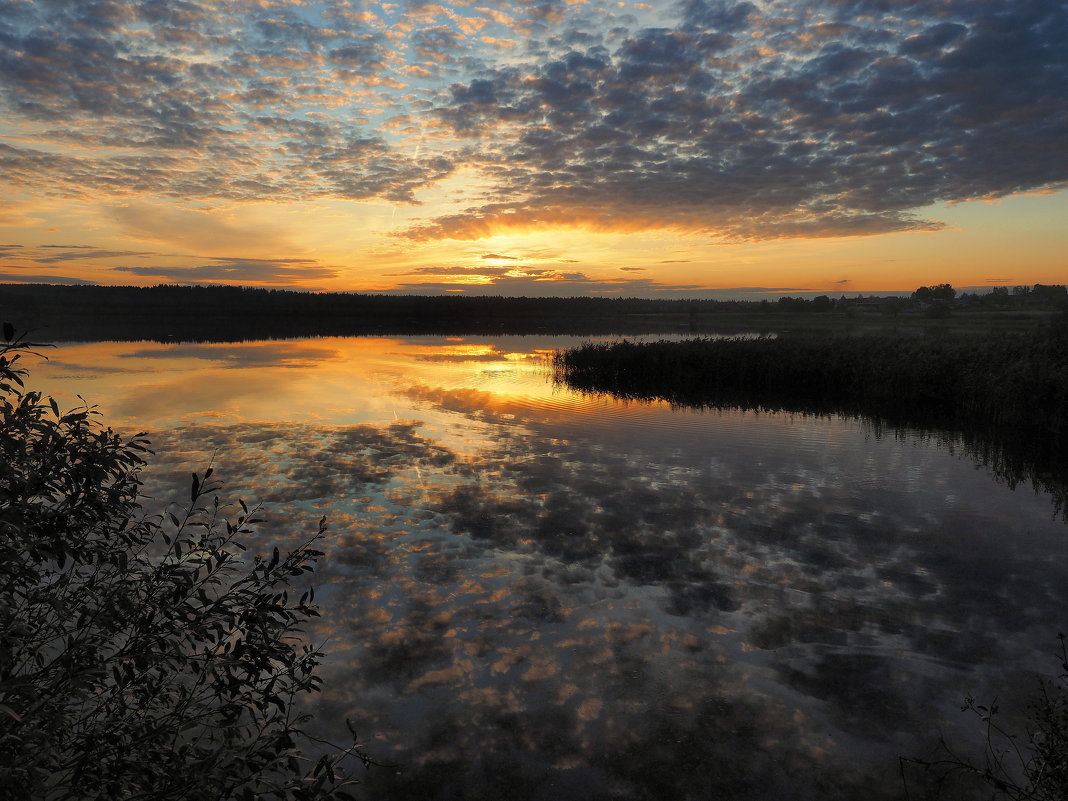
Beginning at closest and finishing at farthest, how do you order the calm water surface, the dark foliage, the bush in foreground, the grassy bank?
1. the bush in foreground
2. the dark foliage
3. the calm water surface
4. the grassy bank

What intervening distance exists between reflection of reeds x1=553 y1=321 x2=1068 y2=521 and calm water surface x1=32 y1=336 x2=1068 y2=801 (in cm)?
295

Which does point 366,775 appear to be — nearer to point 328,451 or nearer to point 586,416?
point 328,451

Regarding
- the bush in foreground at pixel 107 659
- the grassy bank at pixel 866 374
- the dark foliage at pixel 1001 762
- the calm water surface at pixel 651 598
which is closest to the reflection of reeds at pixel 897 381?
the grassy bank at pixel 866 374

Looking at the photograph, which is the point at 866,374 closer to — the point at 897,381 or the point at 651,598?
the point at 897,381

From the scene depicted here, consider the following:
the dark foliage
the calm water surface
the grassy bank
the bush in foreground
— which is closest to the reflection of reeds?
the grassy bank

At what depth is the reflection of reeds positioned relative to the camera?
20.8 metres

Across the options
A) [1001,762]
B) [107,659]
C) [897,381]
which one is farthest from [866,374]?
[107,659]

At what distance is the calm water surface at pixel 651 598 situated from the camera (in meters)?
5.96

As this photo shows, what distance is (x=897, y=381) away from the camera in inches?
1148

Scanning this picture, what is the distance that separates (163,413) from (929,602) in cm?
2347

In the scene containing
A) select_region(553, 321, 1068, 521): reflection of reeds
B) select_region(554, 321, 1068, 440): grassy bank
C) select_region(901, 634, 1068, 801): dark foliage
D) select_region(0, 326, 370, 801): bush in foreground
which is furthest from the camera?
select_region(554, 321, 1068, 440): grassy bank

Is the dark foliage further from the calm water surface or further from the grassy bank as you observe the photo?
the grassy bank

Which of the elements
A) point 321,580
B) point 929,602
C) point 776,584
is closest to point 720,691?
point 776,584

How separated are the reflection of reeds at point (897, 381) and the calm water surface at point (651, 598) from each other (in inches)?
116
